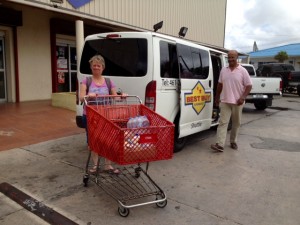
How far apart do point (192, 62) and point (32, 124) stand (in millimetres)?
4103

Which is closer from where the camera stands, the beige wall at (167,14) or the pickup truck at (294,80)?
the beige wall at (167,14)

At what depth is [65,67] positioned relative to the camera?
490 inches

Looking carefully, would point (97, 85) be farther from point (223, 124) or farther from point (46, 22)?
point (46, 22)

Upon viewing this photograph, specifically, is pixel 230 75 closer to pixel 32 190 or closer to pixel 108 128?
pixel 108 128

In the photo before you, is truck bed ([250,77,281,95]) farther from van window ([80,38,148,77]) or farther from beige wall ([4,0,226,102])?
van window ([80,38,148,77])

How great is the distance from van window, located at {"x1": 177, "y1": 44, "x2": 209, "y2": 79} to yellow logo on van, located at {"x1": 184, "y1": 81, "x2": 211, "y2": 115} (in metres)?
0.23

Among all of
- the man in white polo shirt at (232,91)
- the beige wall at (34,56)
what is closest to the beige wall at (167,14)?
the beige wall at (34,56)

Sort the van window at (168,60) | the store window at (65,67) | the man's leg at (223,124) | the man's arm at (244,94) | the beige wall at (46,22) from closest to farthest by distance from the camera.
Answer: the van window at (168,60), the man's arm at (244,94), the man's leg at (223,124), the beige wall at (46,22), the store window at (65,67)

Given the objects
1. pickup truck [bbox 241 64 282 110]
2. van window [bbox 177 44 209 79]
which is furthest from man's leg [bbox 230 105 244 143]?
pickup truck [bbox 241 64 282 110]

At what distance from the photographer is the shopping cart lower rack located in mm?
3357

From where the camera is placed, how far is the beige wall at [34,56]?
10.8 metres

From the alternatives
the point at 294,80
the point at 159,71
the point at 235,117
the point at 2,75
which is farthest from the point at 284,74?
the point at 159,71

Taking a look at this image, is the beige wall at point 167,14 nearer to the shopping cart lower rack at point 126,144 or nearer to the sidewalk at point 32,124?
the sidewalk at point 32,124

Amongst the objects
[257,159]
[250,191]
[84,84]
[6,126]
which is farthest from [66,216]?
[6,126]
